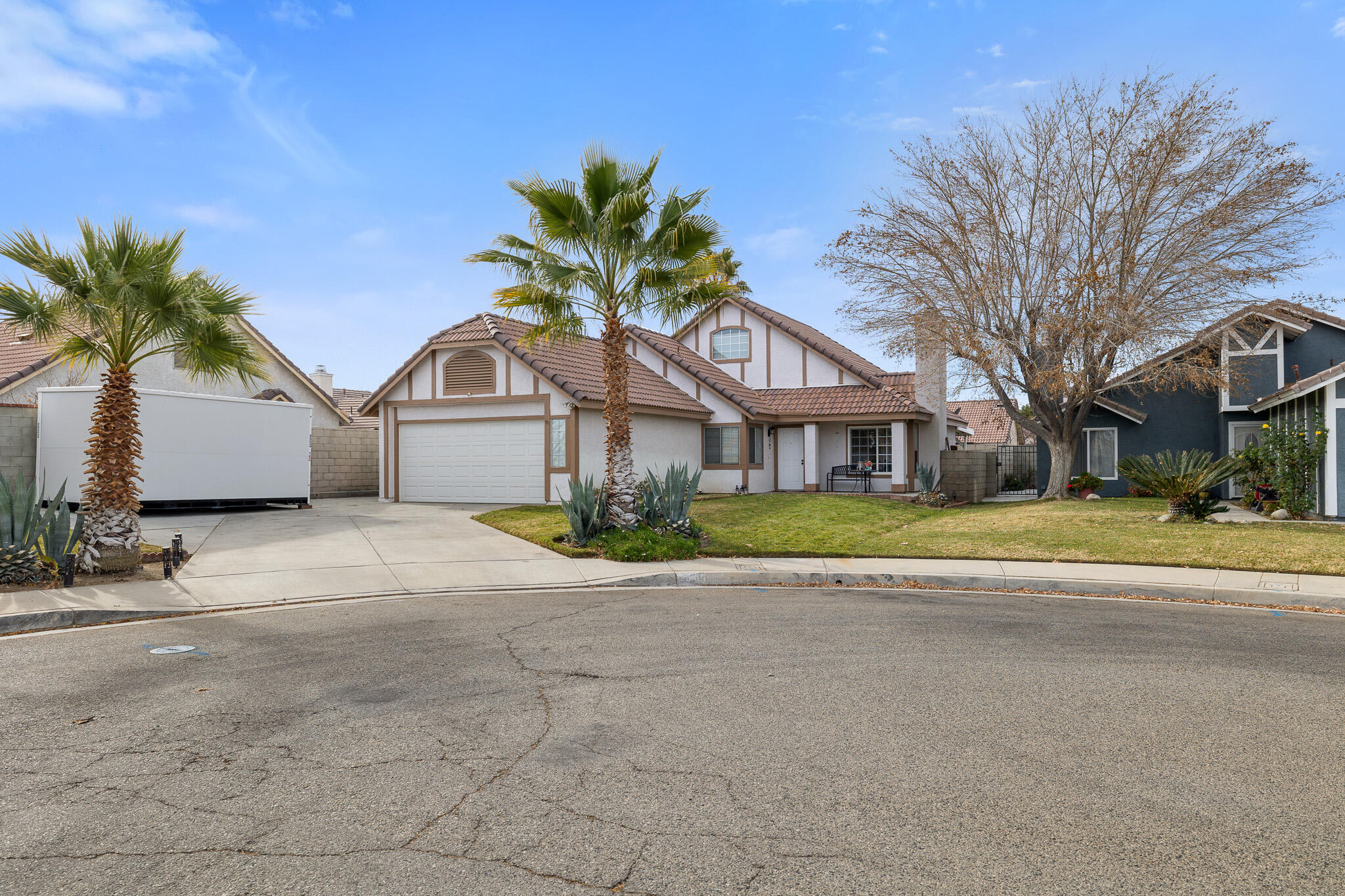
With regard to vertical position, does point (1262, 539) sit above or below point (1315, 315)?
below

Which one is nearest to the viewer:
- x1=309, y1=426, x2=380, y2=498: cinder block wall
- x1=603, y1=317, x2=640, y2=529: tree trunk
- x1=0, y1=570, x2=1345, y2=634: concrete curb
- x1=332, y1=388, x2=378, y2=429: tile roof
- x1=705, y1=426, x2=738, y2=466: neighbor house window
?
x1=0, y1=570, x2=1345, y2=634: concrete curb

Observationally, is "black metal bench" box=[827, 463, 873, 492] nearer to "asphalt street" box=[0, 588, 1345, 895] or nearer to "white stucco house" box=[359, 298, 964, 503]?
"white stucco house" box=[359, 298, 964, 503]

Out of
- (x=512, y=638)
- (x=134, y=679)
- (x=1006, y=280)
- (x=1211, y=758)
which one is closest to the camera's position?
(x=1211, y=758)

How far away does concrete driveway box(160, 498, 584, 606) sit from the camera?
10.6m

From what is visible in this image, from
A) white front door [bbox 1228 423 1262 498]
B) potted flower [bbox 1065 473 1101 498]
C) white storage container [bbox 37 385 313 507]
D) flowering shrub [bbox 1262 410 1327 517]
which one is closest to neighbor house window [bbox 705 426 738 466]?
potted flower [bbox 1065 473 1101 498]

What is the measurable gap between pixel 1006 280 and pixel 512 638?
1941 cm

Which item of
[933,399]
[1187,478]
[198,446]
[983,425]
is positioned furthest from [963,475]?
[983,425]

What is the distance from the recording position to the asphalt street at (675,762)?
3.46m

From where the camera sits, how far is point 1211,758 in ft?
15.3

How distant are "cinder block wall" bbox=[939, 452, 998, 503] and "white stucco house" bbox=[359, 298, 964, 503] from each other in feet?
1.56

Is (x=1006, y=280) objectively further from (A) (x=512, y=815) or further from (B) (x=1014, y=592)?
(A) (x=512, y=815)

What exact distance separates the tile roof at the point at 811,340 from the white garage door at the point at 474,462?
8482 mm

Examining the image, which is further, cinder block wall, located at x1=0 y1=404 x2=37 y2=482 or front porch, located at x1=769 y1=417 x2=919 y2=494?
front porch, located at x1=769 y1=417 x2=919 y2=494

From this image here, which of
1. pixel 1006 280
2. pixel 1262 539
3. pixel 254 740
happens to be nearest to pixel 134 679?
pixel 254 740
